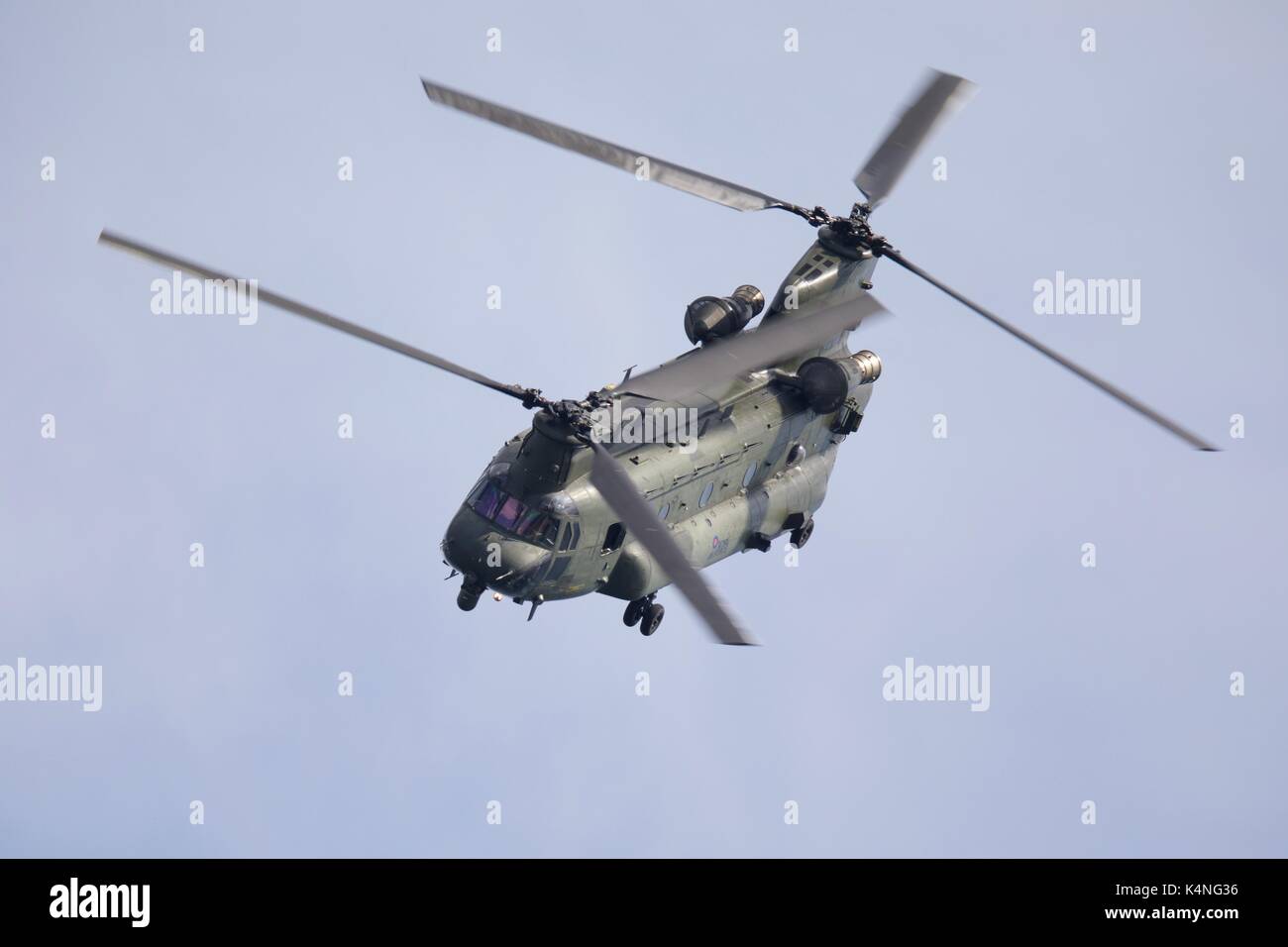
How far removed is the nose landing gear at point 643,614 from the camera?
42.3m

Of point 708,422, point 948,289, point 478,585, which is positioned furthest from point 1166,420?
point 478,585

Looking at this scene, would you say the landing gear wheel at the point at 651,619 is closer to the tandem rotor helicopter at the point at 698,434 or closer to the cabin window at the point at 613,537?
the tandem rotor helicopter at the point at 698,434

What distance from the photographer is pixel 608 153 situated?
43.4 m

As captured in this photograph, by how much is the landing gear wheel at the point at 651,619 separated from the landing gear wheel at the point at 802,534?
4.89 meters

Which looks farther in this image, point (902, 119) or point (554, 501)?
point (902, 119)

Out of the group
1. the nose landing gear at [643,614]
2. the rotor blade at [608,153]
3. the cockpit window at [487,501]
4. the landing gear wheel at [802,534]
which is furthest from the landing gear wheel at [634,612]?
the rotor blade at [608,153]

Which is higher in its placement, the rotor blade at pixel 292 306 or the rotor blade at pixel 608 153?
the rotor blade at pixel 608 153

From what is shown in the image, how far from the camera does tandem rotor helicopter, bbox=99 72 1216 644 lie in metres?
37.5

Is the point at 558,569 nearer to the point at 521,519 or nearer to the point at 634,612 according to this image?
the point at 521,519

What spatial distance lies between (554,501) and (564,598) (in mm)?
2108

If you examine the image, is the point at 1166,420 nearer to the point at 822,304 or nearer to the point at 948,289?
the point at 948,289

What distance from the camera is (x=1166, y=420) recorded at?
39469mm

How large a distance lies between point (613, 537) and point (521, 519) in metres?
2.10

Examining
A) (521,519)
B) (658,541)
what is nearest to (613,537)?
(521,519)
